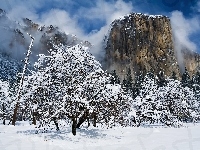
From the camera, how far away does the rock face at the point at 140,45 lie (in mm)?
171000

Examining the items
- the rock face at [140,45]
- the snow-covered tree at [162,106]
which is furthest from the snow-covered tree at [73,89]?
the rock face at [140,45]

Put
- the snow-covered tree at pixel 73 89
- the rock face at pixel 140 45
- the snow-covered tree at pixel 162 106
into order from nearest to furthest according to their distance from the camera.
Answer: the snow-covered tree at pixel 73 89 → the snow-covered tree at pixel 162 106 → the rock face at pixel 140 45

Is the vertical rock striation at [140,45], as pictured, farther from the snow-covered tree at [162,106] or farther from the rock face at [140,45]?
the snow-covered tree at [162,106]

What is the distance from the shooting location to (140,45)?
180000 mm

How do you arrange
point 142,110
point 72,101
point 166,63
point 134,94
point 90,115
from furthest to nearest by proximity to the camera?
point 166,63
point 134,94
point 142,110
point 90,115
point 72,101

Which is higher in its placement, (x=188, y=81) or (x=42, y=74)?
(x=188, y=81)

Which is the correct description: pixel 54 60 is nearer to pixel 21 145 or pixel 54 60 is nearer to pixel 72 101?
pixel 72 101

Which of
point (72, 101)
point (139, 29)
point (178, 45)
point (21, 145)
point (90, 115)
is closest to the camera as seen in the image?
point (21, 145)

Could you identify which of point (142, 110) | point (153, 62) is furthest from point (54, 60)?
point (153, 62)

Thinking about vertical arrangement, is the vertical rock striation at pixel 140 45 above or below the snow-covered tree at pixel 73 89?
above

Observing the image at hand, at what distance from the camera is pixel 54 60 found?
22156 mm

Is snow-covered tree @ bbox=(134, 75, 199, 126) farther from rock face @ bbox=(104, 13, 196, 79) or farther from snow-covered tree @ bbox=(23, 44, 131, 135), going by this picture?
rock face @ bbox=(104, 13, 196, 79)

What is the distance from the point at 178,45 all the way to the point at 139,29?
110ft

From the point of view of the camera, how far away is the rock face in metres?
171
